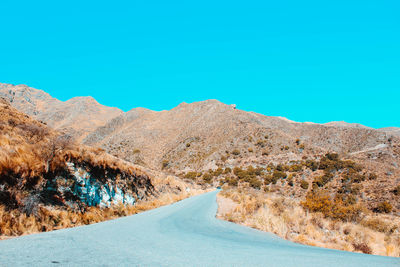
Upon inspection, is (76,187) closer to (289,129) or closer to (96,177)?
(96,177)

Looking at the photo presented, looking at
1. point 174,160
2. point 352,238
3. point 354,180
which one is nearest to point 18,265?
point 352,238

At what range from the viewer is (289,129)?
102 m

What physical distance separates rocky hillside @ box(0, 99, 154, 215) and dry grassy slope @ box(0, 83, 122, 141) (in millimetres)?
100650

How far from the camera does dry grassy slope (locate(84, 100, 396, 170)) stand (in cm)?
6738

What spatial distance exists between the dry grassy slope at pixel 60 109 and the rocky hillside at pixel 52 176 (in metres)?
101

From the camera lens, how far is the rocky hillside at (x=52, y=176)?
23.3 feet

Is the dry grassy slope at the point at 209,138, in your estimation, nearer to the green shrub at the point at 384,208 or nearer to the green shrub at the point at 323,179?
the green shrub at the point at 323,179

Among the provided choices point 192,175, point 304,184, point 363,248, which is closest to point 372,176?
point 304,184

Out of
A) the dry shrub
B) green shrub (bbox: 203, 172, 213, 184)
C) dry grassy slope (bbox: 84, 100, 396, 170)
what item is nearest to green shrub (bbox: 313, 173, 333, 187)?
dry grassy slope (bbox: 84, 100, 396, 170)

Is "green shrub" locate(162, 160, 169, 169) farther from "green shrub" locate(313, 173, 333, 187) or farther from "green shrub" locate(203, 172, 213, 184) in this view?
"green shrub" locate(313, 173, 333, 187)

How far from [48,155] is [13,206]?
12.3 ft

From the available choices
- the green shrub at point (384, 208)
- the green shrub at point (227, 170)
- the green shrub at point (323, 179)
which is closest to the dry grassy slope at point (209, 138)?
the green shrub at point (227, 170)

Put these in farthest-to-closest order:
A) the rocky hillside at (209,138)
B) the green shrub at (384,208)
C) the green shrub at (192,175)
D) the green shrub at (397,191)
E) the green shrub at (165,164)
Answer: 1. the green shrub at (165,164)
2. the rocky hillside at (209,138)
3. the green shrub at (192,175)
4. the green shrub at (397,191)
5. the green shrub at (384,208)

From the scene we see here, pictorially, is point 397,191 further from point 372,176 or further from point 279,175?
point 279,175
